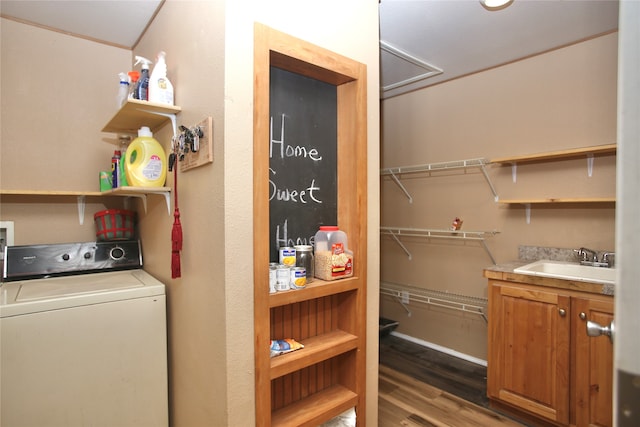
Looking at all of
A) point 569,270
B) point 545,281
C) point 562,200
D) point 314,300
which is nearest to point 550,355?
point 545,281

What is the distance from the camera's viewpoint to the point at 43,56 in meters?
2.01

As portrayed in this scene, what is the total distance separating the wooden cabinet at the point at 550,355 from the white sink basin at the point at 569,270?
16 cm

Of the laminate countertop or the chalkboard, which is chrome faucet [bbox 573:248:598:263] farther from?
the chalkboard

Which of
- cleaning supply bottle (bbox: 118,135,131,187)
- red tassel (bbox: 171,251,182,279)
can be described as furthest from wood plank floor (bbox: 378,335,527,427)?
cleaning supply bottle (bbox: 118,135,131,187)

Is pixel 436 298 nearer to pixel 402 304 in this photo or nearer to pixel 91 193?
pixel 402 304

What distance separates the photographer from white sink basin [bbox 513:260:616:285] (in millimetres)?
2070

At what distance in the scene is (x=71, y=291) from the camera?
1.51 meters

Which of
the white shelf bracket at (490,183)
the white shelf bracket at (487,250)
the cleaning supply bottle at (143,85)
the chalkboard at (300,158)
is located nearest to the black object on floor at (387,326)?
the white shelf bracket at (487,250)

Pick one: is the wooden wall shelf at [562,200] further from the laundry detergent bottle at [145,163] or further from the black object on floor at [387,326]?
the laundry detergent bottle at [145,163]

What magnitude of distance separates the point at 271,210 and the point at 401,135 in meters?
2.47

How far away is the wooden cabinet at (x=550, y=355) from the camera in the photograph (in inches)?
69.8

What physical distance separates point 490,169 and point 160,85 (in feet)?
8.32

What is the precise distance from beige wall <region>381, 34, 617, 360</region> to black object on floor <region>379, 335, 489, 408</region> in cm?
15

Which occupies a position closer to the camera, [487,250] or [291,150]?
[291,150]
